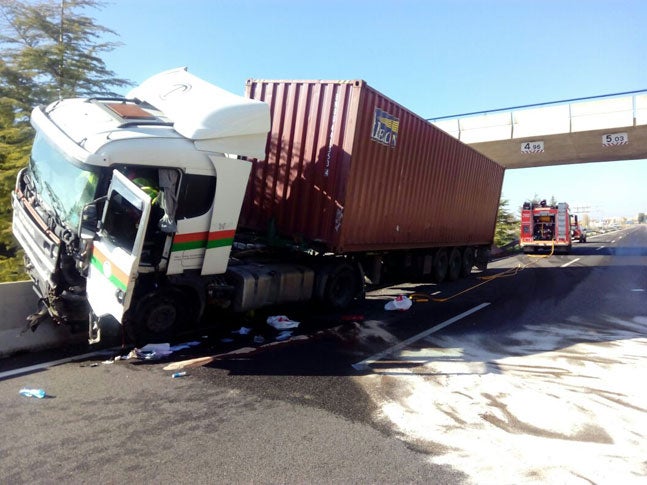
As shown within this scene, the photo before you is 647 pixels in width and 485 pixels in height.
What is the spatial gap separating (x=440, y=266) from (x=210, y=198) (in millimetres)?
8658

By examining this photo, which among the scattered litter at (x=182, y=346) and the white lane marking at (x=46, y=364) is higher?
the scattered litter at (x=182, y=346)

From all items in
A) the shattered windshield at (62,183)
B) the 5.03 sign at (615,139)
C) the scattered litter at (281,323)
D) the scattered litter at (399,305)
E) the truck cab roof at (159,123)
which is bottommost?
the scattered litter at (281,323)

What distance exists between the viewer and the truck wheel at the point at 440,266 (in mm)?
12852

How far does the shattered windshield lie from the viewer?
5160 millimetres

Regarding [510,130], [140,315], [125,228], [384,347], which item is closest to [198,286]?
[140,315]

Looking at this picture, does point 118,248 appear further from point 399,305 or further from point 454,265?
point 454,265

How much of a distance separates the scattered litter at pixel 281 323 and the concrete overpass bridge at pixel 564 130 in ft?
53.1

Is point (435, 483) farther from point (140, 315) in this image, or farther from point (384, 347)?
point (140, 315)

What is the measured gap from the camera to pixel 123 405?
4.19m

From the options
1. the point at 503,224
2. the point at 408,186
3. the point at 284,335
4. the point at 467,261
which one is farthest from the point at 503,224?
the point at 284,335

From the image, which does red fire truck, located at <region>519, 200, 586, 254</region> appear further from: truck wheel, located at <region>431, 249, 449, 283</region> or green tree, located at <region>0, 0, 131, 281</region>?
green tree, located at <region>0, 0, 131, 281</region>

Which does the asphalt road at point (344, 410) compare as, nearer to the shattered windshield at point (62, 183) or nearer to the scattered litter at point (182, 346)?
the scattered litter at point (182, 346)

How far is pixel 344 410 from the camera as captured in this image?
13.9 feet

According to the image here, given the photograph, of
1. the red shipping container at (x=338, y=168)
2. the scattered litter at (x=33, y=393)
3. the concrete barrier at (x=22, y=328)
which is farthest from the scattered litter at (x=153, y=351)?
the red shipping container at (x=338, y=168)
